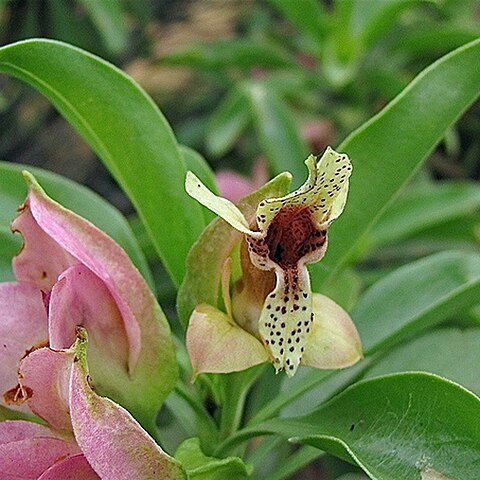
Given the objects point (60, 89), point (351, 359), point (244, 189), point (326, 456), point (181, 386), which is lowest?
point (326, 456)

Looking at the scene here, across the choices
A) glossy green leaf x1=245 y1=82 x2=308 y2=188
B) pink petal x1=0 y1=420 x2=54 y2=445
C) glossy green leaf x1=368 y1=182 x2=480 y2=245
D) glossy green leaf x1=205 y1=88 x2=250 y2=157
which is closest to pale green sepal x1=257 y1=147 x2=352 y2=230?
pink petal x1=0 y1=420 x2=54 y2=445

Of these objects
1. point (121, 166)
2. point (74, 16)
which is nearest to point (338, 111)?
point (74, 16)

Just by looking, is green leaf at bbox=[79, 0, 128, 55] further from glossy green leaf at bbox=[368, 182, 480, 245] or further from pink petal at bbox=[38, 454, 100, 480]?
pink petal at bbox=[38, 454, 100, 480]

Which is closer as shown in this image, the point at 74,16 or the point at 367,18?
the point at 367,18

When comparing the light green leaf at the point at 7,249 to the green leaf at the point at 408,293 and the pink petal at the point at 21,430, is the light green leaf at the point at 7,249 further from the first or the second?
the green leaf at the point at 408,293

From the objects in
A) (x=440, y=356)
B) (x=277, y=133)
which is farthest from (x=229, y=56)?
(x=440, y=356)

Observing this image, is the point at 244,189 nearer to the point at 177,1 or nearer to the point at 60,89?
the point at 60,89
